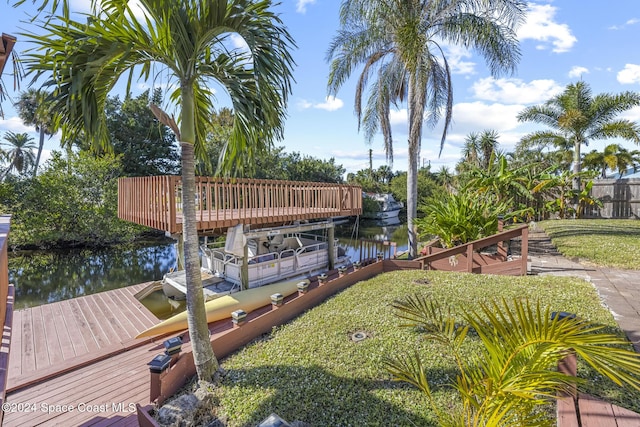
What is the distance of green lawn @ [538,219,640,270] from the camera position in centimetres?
660

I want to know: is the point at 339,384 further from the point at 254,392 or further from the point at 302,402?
the point at 254,392

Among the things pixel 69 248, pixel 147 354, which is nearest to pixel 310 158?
pixel 69 248

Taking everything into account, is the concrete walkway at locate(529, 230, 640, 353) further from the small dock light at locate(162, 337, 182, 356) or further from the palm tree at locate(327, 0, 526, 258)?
the small dock light at locate(162, 337, 182, 356)

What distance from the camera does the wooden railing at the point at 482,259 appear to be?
20.3ft

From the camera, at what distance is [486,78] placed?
351 inches

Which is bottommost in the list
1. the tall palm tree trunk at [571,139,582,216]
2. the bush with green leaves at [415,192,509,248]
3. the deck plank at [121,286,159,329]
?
the deck plank at [121,286,159,329]

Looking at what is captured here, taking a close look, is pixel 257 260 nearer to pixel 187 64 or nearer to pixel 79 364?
pixel 79 364

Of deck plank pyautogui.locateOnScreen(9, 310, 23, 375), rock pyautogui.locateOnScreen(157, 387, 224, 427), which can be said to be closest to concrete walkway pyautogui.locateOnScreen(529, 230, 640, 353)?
rock pyautogui.locateOnScreen(157, 387, 224, 427)

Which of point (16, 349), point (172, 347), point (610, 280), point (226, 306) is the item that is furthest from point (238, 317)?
point (610, 280)

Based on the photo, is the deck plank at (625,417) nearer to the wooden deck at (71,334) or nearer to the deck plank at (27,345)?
the wooden deck at (71,334)

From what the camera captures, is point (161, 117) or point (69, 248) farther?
point (69, 248)

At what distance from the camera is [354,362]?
3.71 m

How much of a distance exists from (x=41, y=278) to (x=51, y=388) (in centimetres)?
998

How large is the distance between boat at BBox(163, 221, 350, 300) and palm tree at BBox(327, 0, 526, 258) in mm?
3204
